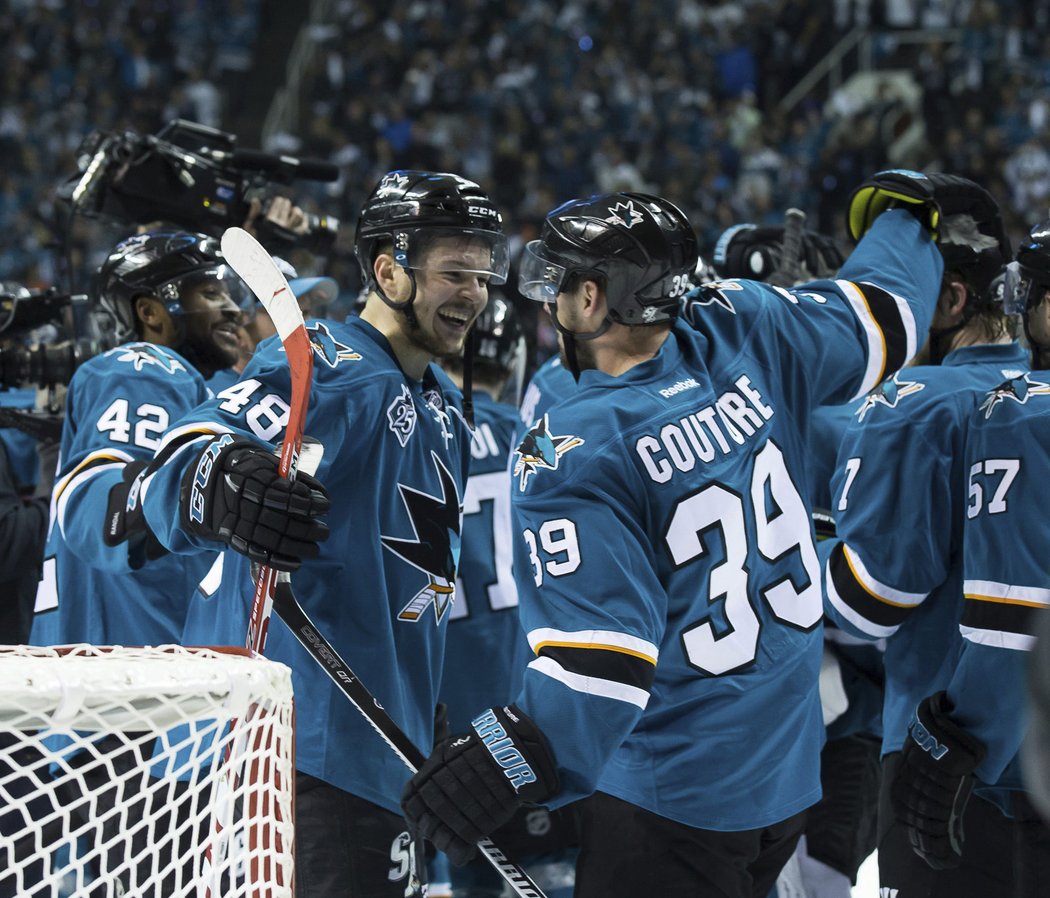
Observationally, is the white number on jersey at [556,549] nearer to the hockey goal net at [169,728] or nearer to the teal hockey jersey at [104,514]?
the hockey goal net at [169,728]

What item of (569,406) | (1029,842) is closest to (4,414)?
(569,406)

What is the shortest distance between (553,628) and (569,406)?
40 centimetres

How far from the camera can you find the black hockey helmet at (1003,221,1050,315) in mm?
2475

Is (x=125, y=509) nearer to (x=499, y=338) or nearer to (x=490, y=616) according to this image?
(x=490, y=616)

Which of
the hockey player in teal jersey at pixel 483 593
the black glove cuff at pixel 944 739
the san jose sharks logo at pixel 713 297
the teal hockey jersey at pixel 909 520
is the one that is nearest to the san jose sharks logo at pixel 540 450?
the san jose sharks logo at pixel 713 297

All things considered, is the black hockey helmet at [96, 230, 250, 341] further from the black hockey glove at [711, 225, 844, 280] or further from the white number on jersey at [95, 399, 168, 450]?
the black hockey glove at [711, 225, 844, 280]

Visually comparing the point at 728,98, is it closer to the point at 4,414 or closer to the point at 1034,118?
the point at 1034,118

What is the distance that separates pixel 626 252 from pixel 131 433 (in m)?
1.07

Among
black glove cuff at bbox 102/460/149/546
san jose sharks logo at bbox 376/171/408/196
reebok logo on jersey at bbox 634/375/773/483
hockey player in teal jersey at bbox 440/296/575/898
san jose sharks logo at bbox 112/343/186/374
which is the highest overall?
san jose sharks logo at bbox 376/171/408/196

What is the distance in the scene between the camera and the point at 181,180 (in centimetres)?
401

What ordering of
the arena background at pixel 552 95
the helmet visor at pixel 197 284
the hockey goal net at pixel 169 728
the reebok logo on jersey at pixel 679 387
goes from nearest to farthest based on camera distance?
the hockey goal net at pixel 169 728, the reebok logo on jersey at pixel 679 387, the helmet visor at pixel 197 284, the arena background at pixel 552 95

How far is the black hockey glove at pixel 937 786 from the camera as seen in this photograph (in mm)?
2443

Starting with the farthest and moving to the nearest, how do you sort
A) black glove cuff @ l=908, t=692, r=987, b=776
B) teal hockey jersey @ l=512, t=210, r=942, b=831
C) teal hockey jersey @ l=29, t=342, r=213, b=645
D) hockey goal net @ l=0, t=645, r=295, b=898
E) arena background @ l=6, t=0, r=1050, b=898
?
arena background @ l=6, t=0, r=1050, b=898 → teal hockey jersey @ l=29, t=342, r=213, b=645 → black glove cuff @ l=908, t=692, r=987, b=776 → teal hockey jersey @ l=512, t=210, r=942, b=831 → hockey goal net @ l=0, t=645, r=295, b=898

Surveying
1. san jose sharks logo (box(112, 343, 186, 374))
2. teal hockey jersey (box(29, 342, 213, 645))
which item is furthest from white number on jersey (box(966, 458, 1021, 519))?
san jose sharks logo (box(112, 343, 186, 374))
